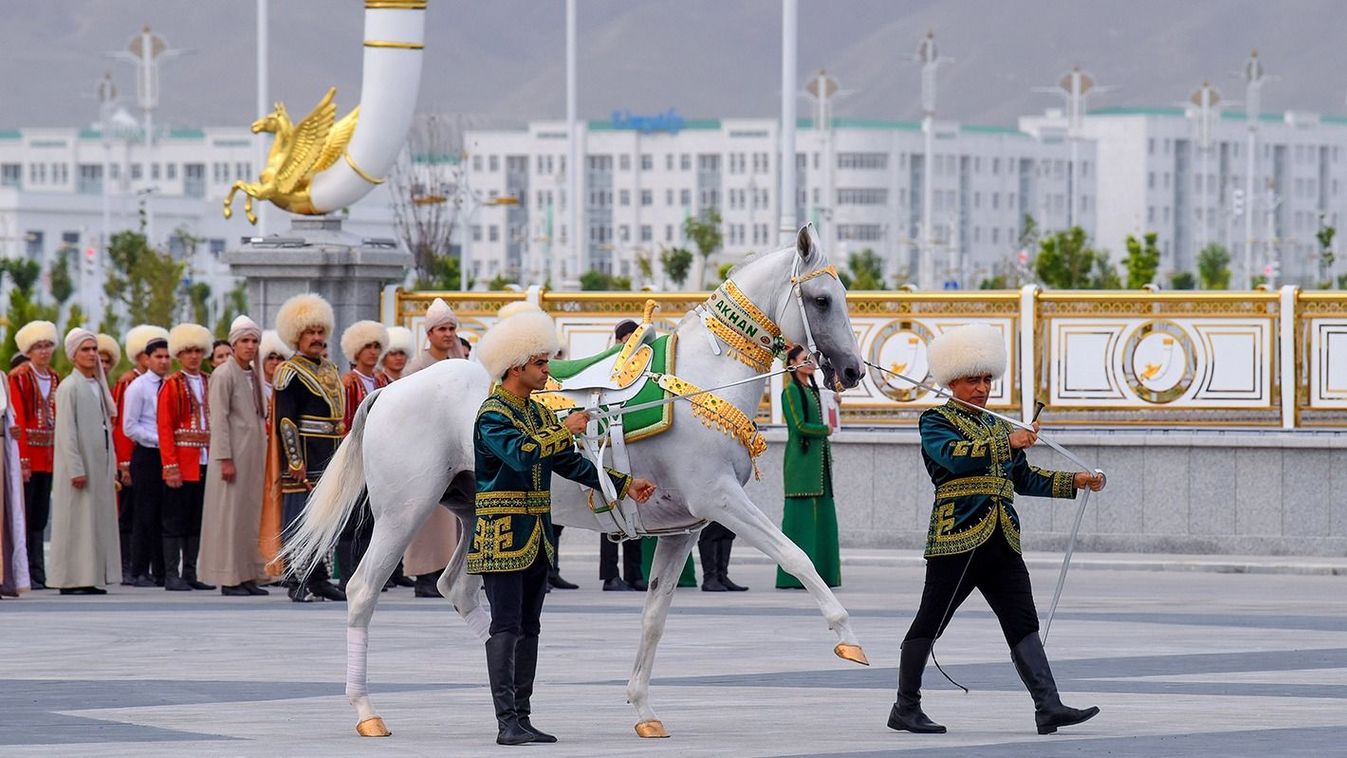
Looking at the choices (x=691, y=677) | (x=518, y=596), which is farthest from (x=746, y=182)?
(x=518, y=596)

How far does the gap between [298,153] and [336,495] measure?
1187 cm

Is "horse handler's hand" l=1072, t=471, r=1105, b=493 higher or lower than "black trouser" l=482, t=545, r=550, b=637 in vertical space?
higher

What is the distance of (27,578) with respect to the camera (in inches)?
747

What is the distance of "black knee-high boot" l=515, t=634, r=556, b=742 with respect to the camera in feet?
36.2

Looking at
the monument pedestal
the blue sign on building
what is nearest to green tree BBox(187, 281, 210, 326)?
the monument pedestal

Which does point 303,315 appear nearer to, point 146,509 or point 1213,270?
point 146,509

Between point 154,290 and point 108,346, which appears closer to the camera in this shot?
point 108,346

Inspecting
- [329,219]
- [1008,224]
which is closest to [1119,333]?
[329,219]

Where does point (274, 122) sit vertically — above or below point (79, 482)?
above

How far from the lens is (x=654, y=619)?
11656mm

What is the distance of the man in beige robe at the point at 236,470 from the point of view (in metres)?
18.8

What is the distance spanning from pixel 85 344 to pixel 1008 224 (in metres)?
173

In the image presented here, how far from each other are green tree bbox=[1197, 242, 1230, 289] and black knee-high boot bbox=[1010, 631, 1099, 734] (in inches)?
4075

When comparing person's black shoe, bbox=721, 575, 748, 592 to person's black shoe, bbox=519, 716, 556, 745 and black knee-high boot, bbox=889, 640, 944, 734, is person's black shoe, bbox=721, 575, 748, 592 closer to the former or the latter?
black knee-high boot, bbox=889, 640, 944, 734
